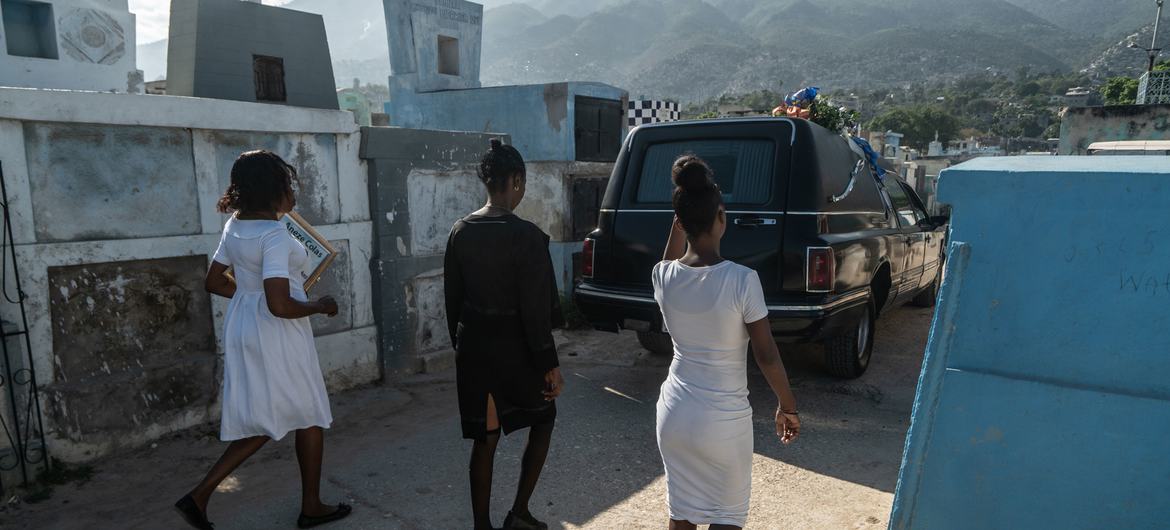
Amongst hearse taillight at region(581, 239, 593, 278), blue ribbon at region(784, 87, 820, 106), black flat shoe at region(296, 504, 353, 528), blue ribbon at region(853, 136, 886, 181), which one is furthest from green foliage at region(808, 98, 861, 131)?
black flat shoe at region(296, 504, 353, 528)

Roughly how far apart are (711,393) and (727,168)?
281cm

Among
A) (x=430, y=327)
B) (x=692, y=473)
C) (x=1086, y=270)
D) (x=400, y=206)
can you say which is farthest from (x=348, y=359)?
(x=1086, y=270)

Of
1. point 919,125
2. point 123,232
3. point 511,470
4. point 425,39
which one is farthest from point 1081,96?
point 123,232

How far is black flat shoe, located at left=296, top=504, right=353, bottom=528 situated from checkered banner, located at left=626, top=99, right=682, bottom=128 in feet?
28.3

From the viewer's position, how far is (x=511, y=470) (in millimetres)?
3805

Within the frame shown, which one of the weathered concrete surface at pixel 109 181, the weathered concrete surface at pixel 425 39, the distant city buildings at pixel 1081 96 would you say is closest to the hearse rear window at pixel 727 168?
the weathered concrete surface at pixel 109 181

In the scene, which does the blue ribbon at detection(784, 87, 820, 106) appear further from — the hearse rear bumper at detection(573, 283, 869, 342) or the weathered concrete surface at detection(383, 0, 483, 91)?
the weathered concrete surface at detection(383, 0, 483, 91)

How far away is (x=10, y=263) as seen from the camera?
141 inches

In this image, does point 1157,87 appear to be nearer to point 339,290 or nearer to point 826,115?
point 826,115

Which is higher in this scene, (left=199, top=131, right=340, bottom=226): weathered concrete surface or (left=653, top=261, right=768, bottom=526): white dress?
(left=199, top=131, right=340, bottom=226): weathered concrete surface

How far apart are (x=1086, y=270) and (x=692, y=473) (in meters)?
1.33

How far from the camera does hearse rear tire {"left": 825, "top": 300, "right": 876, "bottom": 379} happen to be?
5141mm

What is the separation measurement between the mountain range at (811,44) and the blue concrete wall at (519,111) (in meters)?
62.9

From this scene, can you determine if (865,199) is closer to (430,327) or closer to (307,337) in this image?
(430,327)
